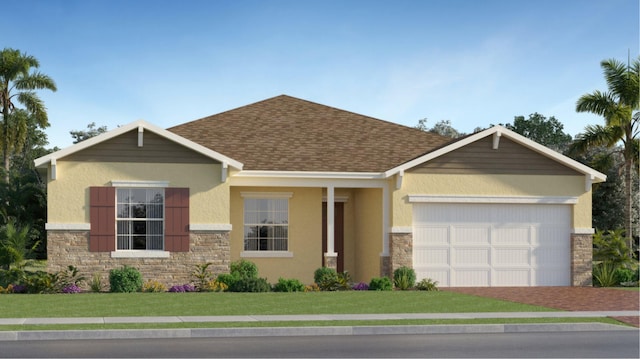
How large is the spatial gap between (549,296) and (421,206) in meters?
4.72

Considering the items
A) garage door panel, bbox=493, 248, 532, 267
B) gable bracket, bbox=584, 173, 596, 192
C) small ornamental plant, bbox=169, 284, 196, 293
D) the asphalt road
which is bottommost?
the asphalt road

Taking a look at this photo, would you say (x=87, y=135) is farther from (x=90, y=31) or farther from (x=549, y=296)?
(x=549, y=296)

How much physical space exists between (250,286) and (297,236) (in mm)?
4169

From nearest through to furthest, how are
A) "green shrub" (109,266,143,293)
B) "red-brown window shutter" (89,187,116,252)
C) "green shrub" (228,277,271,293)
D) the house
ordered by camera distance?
"green shrub" (109,266,143,293) < "green shrub" (228,277,271,293) < "red-brown window shutter" (89,187,116,252) < the house

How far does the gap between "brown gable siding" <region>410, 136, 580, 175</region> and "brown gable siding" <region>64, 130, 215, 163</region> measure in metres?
6.50

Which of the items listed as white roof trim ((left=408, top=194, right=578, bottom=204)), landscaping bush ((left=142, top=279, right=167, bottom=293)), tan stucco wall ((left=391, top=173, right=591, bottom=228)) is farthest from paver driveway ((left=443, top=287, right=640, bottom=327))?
landscaping bush ((left=142, top=279, right=167, bottom=293))

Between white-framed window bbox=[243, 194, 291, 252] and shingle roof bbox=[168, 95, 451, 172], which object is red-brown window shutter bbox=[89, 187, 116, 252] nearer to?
shingle roof bbox=[168, 95, 451, 172]

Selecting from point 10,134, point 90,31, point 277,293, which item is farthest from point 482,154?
point 10,134

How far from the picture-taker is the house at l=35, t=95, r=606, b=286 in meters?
23.8

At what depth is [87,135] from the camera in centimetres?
6228

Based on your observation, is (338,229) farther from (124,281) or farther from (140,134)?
(124,281)

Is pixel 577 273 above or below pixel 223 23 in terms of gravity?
below

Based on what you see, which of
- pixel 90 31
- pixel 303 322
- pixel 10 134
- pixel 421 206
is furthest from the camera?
pixel 10 134

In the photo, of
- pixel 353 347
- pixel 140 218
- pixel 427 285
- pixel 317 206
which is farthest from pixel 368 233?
pixel 353 347
